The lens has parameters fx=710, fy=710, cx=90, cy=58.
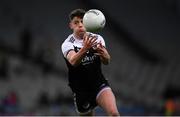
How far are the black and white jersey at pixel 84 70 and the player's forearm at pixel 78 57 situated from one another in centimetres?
34

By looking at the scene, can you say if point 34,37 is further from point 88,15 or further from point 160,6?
point 88,15

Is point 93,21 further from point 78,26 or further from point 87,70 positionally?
point 87,70

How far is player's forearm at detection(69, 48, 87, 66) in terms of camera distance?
9142mm

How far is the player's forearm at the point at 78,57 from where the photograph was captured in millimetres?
9142

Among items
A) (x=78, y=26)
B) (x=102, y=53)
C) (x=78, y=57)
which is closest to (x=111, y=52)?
(x=78, y=26)

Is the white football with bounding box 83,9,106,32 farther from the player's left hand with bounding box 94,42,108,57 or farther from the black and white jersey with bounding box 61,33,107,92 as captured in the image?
the black and white jersey with bounding box 61,33,107,92

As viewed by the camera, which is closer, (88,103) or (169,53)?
(88,103)

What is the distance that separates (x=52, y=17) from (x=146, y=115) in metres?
3.77

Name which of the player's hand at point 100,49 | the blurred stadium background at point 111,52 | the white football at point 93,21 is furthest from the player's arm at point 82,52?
the blurred stadium background at point 111,52

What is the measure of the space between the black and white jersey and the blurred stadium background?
31.0ft

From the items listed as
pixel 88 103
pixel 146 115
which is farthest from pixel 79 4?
pixel 88 103

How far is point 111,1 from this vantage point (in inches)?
781

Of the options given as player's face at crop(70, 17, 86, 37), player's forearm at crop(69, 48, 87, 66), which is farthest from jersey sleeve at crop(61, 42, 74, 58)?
player's forearm at crop(69, 48, 87, 66)

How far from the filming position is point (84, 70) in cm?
977
